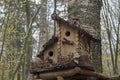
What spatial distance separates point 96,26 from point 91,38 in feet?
0.82

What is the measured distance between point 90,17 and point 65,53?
55 centimetres

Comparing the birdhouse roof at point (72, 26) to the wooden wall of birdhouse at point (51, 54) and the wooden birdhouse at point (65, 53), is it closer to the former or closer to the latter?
the wooden birdhouse at point (65, 53)

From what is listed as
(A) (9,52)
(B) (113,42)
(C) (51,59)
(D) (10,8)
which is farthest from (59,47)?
(B) (113,42)

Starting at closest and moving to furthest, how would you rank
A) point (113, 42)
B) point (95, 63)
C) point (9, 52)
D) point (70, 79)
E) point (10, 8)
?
point (70, 79) < point (95, 63) < point (10, 8) < point (9, 52) < point (113, 42)

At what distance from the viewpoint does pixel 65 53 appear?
8.70 ft

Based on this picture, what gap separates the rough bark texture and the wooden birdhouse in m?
0.14

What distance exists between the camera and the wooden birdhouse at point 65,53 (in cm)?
241

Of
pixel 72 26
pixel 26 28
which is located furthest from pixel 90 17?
pixel 26 28

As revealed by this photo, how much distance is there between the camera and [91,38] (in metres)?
2.75

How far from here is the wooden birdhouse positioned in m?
2.41

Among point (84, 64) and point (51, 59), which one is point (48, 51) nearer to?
point (51, 59)

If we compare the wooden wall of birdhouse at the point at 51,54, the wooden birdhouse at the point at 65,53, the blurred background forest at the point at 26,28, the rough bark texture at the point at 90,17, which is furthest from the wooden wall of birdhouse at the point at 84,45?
the blurred background forest at the point at 26,28

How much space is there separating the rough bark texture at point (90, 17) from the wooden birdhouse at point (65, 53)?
14 centimetres

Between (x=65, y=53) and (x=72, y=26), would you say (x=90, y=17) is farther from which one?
(x=65, y=53)
